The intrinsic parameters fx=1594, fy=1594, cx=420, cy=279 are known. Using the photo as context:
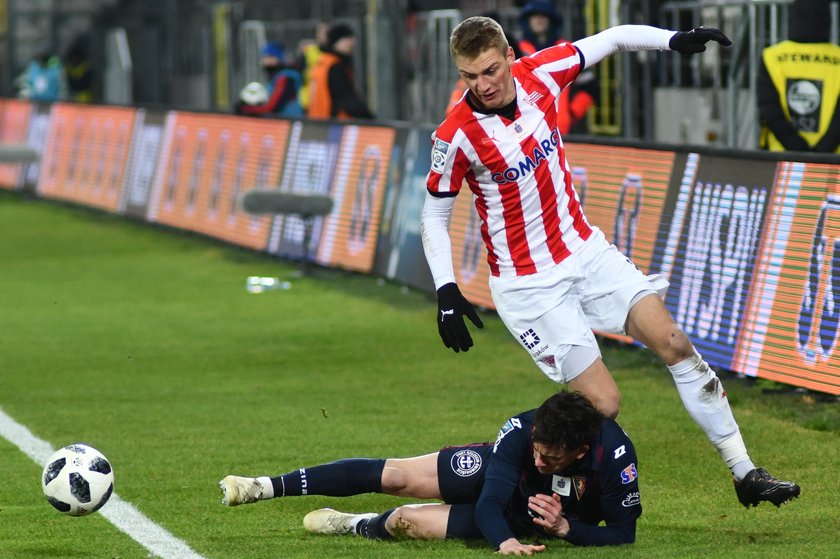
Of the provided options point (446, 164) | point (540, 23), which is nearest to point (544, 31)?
point (540, 23)

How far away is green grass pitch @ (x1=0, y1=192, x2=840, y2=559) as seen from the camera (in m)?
6.76

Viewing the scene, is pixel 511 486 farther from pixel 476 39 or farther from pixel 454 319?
pixel 476 39

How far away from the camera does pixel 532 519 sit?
6.24m

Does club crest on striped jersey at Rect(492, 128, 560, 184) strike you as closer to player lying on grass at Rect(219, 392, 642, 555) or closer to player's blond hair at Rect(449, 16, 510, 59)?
player's blond hair at Rect(449, 16, 510, 59)

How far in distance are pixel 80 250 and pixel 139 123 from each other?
380 centimetres

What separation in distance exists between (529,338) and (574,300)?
266mm

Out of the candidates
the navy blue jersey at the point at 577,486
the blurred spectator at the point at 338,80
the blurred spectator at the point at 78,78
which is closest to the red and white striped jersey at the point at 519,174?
the navy blue jersey at the point at 577,486

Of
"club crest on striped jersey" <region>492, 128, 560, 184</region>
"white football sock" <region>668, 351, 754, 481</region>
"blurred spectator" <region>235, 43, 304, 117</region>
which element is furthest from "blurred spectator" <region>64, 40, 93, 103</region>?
"white football sock" <region>668, 351, 754, 481</region>

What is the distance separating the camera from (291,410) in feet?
32.2

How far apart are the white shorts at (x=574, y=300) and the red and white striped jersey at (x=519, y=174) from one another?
0.21 feet

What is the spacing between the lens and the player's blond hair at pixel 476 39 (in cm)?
676

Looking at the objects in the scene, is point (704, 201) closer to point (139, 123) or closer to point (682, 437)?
point (682, 437)

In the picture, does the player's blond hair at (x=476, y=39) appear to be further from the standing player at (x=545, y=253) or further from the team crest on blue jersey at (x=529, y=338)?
the team crest on blue jersey at (x=529, y=338)

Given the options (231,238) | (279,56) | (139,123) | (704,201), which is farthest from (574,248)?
(139,123)
